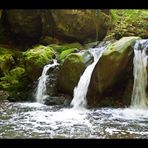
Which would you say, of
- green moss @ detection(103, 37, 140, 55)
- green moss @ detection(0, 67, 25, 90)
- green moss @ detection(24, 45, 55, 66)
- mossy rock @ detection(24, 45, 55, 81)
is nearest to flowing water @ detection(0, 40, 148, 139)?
green moss @ detection(103, 37, 140, 55)

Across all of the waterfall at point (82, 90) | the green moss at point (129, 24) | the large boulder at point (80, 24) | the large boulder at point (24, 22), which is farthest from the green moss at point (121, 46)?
the large boulder at point (24, 22)

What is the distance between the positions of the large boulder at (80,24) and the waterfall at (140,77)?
586 cm

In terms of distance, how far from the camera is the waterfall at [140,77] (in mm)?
9508

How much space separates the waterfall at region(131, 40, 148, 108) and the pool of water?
0.49m

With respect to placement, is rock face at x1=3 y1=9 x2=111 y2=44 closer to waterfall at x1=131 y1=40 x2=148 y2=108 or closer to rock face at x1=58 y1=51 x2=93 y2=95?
rock face at x1=58 y1=51 x2=93 y2=95

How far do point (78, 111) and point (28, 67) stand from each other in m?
3.88

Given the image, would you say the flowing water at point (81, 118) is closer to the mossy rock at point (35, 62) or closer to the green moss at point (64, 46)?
the mossy rock at point (35, 62)

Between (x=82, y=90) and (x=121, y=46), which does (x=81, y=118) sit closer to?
(x=82, y=90)

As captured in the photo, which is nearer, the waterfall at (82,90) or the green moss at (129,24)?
the waterfall at (82,90)

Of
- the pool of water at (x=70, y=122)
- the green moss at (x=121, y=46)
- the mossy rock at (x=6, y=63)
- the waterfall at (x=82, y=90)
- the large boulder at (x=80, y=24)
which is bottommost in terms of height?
the pool of water at (x=70, y=122)

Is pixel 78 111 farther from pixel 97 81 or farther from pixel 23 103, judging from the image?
pixel 23 103

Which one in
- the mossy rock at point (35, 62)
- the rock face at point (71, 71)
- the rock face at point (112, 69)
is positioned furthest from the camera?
the mossy rock at point (35, 62)
